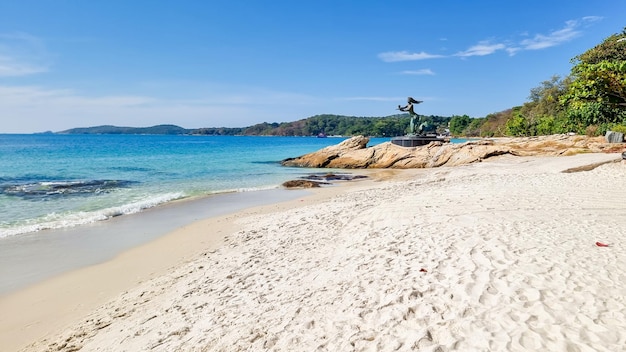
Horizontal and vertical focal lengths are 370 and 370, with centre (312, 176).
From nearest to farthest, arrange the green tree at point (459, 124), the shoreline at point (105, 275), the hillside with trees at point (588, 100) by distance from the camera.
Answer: the shoreline at point (105, 275)
the hillside with trees at point (588, 100)
the green tree at point (459, 124)

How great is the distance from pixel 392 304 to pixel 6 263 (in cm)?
935

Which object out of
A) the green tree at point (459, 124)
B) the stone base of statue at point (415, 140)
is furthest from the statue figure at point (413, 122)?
the green tree at point (459, 124)

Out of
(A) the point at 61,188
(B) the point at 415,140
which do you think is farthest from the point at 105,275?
(B) the point at 415,140

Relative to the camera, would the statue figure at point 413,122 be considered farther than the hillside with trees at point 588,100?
Yes

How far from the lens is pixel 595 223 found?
27.3 ft

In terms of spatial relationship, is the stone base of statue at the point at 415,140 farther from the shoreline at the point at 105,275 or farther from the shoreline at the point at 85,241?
the shoreline at the point at 105,275

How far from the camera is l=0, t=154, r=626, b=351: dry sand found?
426 centimetres

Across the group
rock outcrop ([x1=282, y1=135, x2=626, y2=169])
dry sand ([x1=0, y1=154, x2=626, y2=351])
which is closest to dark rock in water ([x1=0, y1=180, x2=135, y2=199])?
dry sand ([x1=0, y1=154, x2=626, y2=351])

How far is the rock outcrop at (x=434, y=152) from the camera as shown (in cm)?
2977

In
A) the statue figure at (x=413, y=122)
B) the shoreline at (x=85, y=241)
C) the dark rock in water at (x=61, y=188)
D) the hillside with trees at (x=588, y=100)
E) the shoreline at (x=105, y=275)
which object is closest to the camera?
the shoreline at (x=105, y=275)

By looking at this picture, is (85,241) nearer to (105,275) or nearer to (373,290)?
(105,275)

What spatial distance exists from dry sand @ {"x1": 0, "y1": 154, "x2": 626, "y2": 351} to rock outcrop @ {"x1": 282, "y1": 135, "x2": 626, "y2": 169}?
67.8 feet

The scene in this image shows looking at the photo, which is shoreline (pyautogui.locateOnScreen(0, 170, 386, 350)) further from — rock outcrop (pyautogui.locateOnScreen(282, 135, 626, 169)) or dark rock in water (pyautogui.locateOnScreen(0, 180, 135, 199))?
rock outcrop (pyautogui.locateOnScreen(282, 135, 626, 169))

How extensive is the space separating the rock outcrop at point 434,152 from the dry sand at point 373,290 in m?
20.7
